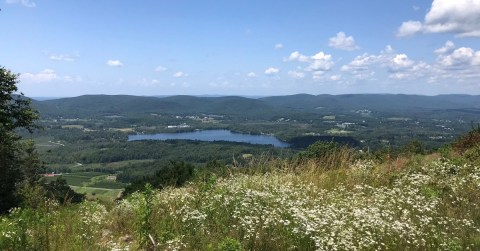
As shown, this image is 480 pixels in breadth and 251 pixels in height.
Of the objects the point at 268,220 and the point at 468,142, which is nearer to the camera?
the point at 268,220

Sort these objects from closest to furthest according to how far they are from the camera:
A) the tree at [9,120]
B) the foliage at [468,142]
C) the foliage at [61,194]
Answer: the foliage at [61,194] → the foliage at [468,142] → the tree at [9,120]

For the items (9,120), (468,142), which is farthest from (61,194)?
(468,142)

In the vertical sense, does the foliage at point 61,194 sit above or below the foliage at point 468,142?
below

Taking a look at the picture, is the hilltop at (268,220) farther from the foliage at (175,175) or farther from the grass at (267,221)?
Result: the foliage at (175,175)

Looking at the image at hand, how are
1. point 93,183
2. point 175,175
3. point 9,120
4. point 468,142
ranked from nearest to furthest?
1. point 468,142
2. point 9,120
3. point 175,175
4. point 93,183

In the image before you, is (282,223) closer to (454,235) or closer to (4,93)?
(454,235)

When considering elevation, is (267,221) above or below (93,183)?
above

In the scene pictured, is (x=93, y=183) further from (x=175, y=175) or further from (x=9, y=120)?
(x=9, y=120)

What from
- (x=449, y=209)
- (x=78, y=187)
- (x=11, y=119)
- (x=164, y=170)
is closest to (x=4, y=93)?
(x=11, y=119)

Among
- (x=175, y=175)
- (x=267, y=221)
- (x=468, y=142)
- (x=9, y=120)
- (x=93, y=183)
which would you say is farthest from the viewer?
(x=93, y=183)

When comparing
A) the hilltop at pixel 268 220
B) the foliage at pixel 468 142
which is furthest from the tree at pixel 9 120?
the foliage at pixel 468 142
